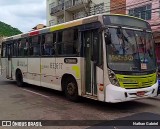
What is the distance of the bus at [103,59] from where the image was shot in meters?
8.76

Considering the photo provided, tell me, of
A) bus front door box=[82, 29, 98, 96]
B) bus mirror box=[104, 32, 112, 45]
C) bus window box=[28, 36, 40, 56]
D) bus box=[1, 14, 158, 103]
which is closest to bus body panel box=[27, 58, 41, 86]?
bus window box=[28, 36, 40, 56]

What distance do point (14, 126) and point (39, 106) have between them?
2.51 meters

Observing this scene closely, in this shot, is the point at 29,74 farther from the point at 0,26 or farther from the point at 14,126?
the point at 0,26

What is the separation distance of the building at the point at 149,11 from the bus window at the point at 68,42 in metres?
13.0

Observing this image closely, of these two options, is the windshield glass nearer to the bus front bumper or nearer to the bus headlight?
the bus headlight

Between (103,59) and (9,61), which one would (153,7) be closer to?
(9,61)

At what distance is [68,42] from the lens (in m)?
10.7

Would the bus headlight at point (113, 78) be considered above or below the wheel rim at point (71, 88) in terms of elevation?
above

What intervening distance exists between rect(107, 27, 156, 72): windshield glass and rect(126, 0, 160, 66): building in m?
13.3

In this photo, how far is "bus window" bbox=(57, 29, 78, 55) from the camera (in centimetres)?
1032

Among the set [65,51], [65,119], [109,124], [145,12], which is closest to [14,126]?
[65,119]

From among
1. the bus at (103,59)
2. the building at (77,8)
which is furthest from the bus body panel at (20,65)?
the building at (77,8)

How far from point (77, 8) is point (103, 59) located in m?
29.7

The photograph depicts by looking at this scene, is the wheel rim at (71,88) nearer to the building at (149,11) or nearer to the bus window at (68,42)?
the bus window at (68,42)
